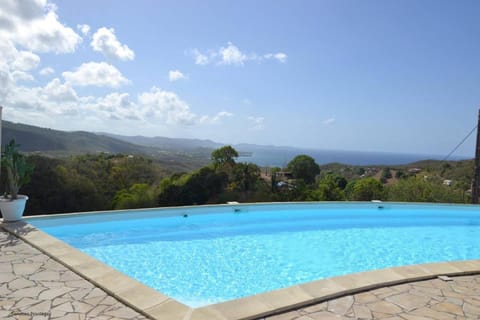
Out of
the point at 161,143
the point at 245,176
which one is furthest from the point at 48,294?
the point at 161,143

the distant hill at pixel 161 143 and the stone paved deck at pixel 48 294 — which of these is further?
the distant hill at pixel 161 143

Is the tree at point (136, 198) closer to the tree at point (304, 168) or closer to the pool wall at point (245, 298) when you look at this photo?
the pool wall at point (245, 298)

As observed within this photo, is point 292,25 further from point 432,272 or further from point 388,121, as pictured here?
point 388,121

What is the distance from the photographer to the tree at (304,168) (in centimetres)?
1717

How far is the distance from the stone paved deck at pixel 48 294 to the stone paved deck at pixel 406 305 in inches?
53.1

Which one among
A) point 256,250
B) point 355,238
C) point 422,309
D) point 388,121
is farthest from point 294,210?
→ point 388,121

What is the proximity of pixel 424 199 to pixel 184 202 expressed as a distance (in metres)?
9.07

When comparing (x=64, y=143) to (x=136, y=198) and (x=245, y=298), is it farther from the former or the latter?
(x=245, y=298)

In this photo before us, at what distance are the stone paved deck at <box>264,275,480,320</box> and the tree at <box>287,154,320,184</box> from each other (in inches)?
544

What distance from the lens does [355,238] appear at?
7.22 metres

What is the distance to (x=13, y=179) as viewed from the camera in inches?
204

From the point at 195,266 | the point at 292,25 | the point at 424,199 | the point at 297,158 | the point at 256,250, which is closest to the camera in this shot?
the point at 195,266

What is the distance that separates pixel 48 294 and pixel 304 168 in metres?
15.4

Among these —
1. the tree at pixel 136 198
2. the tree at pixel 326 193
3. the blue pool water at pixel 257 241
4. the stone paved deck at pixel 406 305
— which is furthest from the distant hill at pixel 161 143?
the stone paved deck at pixel 406 305
